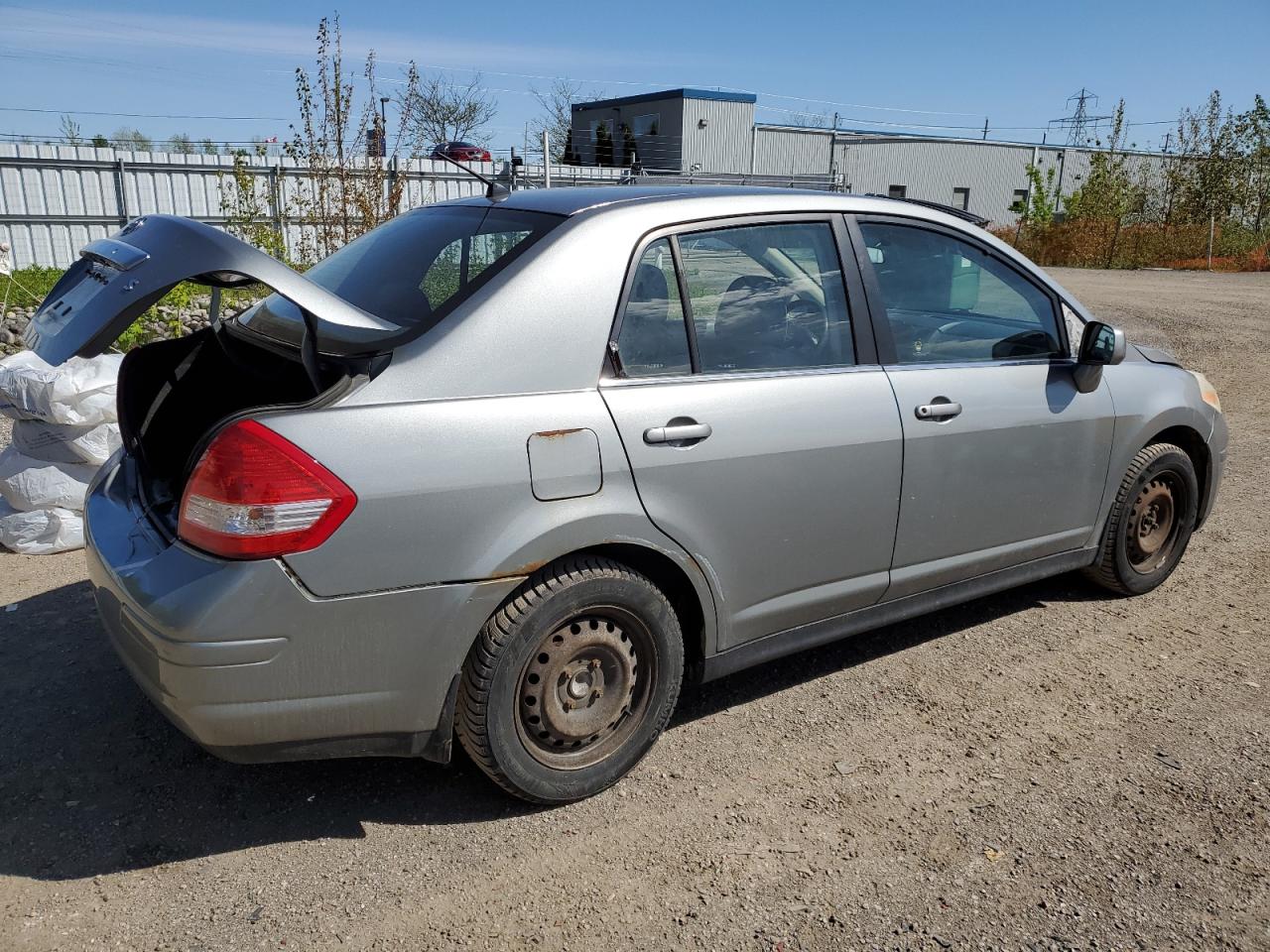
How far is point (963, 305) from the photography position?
396 centimetres

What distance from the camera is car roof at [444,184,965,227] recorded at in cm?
316

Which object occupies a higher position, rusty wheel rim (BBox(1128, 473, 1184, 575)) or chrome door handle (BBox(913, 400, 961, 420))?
chrome door handle (BBox(913, 400, 961, 420))

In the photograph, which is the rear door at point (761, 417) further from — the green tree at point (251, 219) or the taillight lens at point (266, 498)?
the green tree at point (251, 219)

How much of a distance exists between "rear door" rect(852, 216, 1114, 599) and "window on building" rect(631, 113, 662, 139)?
118ft

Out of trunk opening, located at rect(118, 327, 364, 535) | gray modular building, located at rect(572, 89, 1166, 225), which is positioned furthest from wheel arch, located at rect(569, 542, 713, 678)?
gray modular building, located at rect(572, 89, 1166, 225)

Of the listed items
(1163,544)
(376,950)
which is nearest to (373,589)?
(376,950)

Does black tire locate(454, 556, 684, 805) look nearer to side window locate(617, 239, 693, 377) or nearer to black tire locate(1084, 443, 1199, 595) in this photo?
side window locate(617, 239, 693, 377)

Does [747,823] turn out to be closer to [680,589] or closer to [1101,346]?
[680,589]

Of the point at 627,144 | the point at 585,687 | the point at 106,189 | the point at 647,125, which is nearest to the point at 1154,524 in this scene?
the point at 585,687

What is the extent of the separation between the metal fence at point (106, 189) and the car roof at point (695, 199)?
11419 mm

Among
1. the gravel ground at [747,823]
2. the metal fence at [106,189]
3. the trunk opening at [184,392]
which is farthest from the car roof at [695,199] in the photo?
the metal fence at [106,189]

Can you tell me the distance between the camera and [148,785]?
310cm

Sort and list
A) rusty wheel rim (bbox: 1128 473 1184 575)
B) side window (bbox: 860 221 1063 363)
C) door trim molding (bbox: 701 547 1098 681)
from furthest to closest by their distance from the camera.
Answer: rusty wheel rim (bbox: 1128 473 1184 575) < side window (bbox: 860 221 1063 363) < door trim molding (bbox: 701 547 1098 681)

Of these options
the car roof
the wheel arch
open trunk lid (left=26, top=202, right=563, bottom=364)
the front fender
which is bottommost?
the wheel arch
